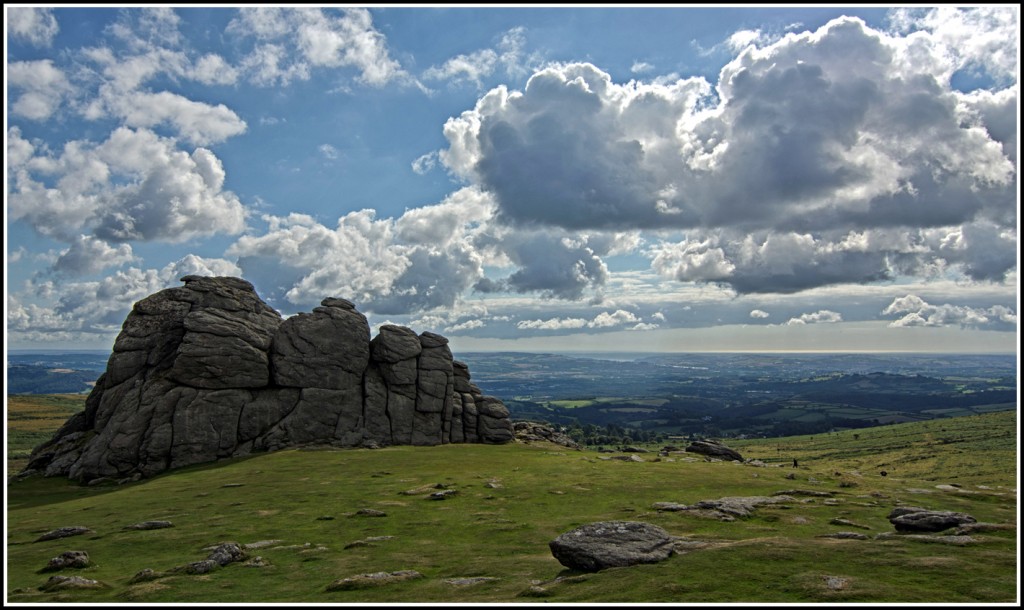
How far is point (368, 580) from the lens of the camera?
3550 centimetres

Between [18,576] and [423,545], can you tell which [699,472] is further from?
[18,576]

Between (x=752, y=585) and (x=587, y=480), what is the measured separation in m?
48.4

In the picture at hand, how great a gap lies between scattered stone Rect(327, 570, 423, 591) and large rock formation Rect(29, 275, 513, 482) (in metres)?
74.9

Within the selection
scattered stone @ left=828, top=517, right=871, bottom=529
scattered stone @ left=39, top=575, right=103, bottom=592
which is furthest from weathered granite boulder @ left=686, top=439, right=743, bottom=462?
scattered stone @ left=39, top=575, right=103, bottom=592

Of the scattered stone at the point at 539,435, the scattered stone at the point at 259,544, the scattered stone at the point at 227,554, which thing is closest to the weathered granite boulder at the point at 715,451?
the scattered stone at the point at 539,435

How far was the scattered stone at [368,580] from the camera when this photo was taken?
1380 inches

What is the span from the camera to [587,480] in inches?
3061

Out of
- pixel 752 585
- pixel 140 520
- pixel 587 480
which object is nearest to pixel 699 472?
pixel 587 480

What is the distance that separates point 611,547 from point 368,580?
15.1 meters

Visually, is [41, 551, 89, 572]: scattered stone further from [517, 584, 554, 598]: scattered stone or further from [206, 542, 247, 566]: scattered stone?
[517, 584, 554, 598]: scattered stone

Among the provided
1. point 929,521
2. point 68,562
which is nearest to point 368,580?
point 68,562

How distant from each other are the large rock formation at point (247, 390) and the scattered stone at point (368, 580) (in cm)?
7489

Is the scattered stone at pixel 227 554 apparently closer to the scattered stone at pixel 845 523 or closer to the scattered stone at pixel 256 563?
the scattered stone at pixel 256 563

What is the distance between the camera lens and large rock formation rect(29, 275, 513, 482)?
319 feet
